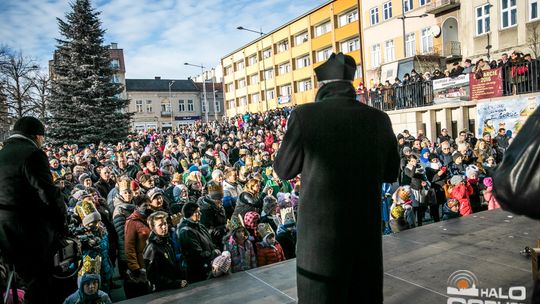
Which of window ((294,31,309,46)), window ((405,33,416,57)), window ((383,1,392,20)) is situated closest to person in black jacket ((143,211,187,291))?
window ((405,33,416,57))

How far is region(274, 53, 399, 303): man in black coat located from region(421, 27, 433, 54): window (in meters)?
32.4

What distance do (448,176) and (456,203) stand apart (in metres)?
2.52

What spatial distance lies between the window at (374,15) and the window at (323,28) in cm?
812

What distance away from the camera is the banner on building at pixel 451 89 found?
15.2m

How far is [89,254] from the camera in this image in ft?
15.3

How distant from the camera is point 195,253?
183 inches

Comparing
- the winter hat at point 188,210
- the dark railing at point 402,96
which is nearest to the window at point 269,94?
the dark railing at point 402,96

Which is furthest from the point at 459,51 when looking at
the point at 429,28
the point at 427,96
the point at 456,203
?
the point at 456,203

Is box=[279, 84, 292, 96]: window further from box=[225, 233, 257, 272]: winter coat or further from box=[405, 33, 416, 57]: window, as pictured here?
box=[225, 233, 257, 272]: winter coat

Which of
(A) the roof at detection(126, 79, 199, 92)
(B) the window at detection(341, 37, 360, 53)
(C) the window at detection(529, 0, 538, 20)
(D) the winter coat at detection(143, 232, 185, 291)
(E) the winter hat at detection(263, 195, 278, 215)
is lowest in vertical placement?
(D) the winter coat at detection(143, 232, 185, 291)

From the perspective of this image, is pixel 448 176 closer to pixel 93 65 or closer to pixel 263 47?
pixel 93 65

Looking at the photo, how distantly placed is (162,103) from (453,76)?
6719cm

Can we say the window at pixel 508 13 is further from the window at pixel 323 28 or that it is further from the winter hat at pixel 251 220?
the winter hat at pixel 251 220

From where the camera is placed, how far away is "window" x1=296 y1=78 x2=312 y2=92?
1974 inches
